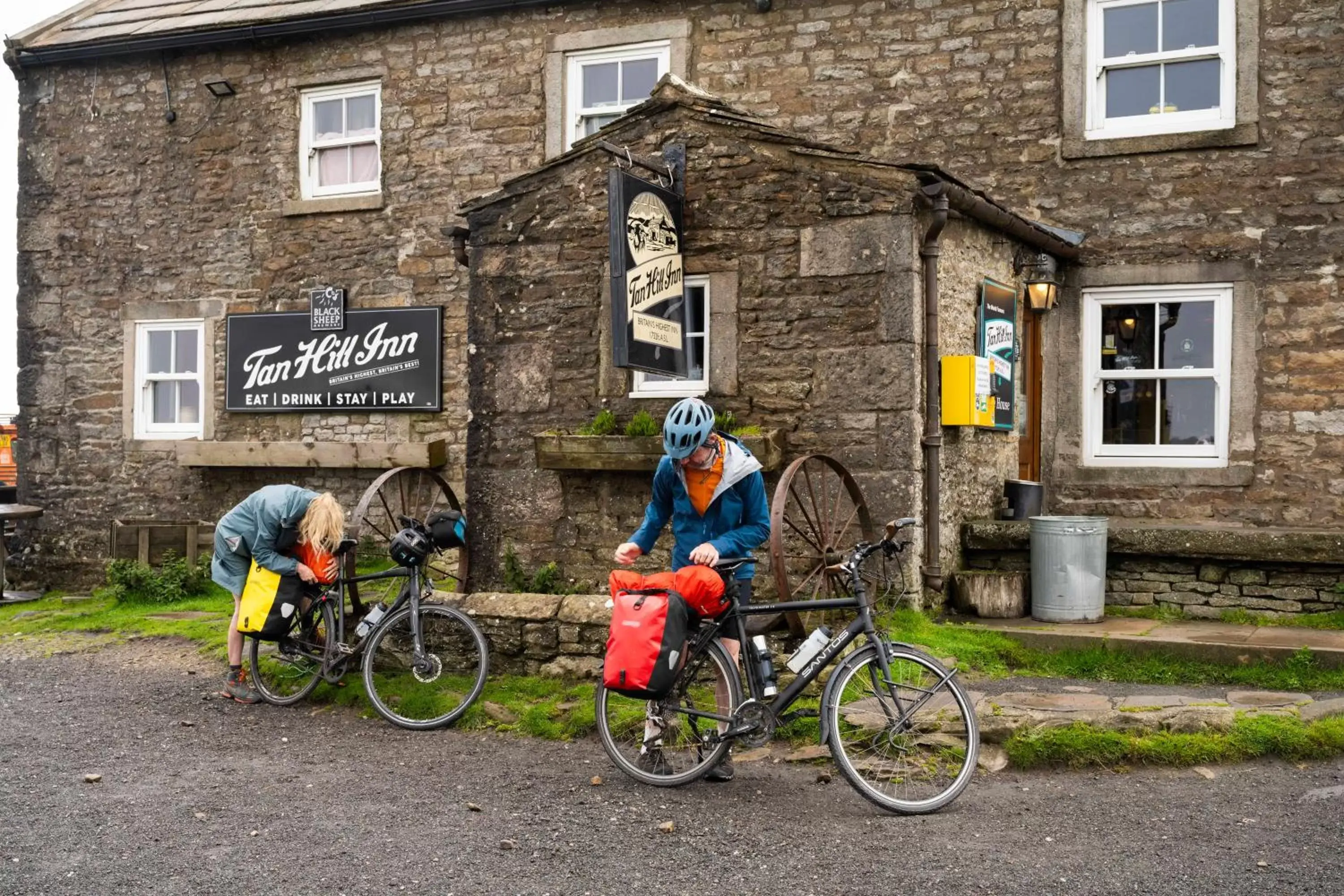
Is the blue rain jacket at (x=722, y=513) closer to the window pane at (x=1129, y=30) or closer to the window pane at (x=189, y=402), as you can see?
the window pane at (x=1129, y=30)

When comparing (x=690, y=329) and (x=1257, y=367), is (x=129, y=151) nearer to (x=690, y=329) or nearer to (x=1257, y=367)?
(x=690, y=329)

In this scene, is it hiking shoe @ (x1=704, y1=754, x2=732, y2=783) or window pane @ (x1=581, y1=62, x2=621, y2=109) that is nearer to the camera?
hiking shoe @ (x1=704, y1=754, x2=732, y2=783)

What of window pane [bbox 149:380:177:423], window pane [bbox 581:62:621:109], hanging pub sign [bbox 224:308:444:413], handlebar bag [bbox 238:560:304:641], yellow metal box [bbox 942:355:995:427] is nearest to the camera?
handlebar bag [bbox 238:560:304:641]

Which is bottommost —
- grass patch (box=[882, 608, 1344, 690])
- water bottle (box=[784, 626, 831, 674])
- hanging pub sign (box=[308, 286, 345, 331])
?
grass patch (box=[882, 608, 1344, 690])

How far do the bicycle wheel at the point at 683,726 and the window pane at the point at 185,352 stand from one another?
31.8ft

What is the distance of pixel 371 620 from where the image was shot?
7.88 meters

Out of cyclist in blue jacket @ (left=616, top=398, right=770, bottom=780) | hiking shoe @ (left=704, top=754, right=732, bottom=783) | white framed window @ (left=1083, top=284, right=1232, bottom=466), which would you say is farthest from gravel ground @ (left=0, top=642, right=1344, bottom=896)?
white framed window @ (left=1083, top=284, right=1232, bottom=466)

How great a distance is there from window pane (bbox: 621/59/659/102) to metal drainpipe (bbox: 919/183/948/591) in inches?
175

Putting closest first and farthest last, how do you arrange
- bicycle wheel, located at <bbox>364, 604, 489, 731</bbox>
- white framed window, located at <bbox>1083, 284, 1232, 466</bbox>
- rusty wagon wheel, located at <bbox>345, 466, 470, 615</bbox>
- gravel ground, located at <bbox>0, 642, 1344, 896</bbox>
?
gravel ground, located at <bbox>0, 642, 1344, 896</bbox>
bicycle wheel, located at <bbox>364, 604, 489, 731</bbox>
rusty wagon wheel, located at <bbox>345, 466, 470, 615</bbox>
white framed window, located at <bbox>1083, 284, 1232, 466</bbox>

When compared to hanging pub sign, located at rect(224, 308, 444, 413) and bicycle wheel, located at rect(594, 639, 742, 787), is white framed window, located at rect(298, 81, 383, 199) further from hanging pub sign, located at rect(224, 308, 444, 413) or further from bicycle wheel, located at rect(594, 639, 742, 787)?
bicycle wheel, located at rect(594, 639, 742, 787)

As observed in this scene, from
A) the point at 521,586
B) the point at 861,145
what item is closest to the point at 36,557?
the point at 521,586

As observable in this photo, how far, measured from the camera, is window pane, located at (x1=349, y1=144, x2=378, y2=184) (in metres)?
13.7

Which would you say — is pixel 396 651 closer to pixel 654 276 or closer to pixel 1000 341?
pixel 654 276

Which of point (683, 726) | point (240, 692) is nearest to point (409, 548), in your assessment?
point (240, 692)
